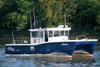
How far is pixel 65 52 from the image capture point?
62438mm

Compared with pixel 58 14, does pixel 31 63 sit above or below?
below

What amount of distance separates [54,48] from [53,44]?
2.05 ft

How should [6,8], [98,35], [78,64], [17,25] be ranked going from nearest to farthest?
[78,64] → [98,35] → [17,25] → [6,8]

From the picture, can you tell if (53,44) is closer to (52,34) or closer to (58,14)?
(52,34)

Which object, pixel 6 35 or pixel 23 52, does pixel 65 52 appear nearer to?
pixel 23 52

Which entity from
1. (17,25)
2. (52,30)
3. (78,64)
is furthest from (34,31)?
(17,25)

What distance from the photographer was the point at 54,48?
205 ft

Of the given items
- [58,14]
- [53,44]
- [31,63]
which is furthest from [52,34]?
[58,14]

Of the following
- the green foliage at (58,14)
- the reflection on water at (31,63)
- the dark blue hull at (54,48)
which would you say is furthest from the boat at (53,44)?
the green foliage at (58,14)

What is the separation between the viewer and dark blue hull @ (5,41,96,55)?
61.7 metres

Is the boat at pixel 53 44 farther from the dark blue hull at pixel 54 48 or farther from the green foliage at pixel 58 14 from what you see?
the green foliage at pixel 58 14

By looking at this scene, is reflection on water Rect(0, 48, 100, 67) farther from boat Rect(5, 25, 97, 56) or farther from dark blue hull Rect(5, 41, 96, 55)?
boat Rect(5, 25, 97, 56)

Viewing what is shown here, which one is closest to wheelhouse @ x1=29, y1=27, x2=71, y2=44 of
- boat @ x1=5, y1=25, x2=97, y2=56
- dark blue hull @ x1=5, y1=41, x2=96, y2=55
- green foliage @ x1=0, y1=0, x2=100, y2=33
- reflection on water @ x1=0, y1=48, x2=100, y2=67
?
boat @ x1=5, y1=25, x2=97, y2=56

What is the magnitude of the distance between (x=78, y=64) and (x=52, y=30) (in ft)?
31.4
